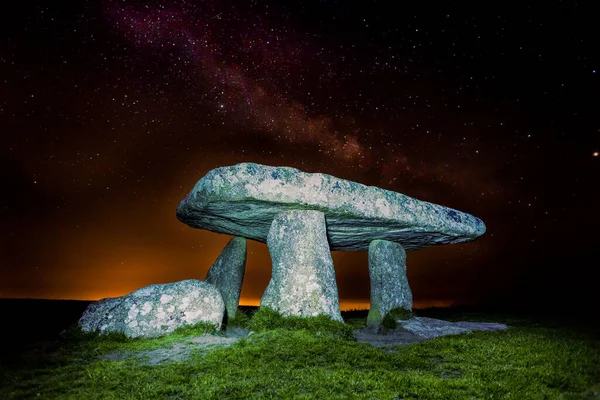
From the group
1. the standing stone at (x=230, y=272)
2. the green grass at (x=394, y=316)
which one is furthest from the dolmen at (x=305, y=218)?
the standing stone at (x=230, y=272)

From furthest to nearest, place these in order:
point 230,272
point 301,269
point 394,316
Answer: point 230,272 < point 394,316 < point 301,269

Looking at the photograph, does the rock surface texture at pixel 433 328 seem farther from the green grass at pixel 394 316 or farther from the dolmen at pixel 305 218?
the dolmen at pixel 305 218

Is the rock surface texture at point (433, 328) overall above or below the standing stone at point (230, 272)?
below

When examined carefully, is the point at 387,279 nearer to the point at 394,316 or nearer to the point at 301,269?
the point at 394,316

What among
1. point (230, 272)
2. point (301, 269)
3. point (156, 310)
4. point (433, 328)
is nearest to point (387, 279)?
point (433, 328)

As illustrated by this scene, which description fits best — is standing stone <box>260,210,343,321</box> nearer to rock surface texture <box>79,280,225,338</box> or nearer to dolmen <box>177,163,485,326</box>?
dolmen <box>177,163,485,326</box>

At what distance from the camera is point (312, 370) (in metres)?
4.77

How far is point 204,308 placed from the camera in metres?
7.59

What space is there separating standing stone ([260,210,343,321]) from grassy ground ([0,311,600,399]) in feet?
2.50

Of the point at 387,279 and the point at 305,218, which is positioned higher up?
the point at 305,218

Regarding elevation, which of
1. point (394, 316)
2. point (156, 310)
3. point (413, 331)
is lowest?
point (413, 331)

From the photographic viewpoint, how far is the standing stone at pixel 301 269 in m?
7.60

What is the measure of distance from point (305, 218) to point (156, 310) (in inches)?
142

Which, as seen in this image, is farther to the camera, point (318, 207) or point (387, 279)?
point (387, 279)
